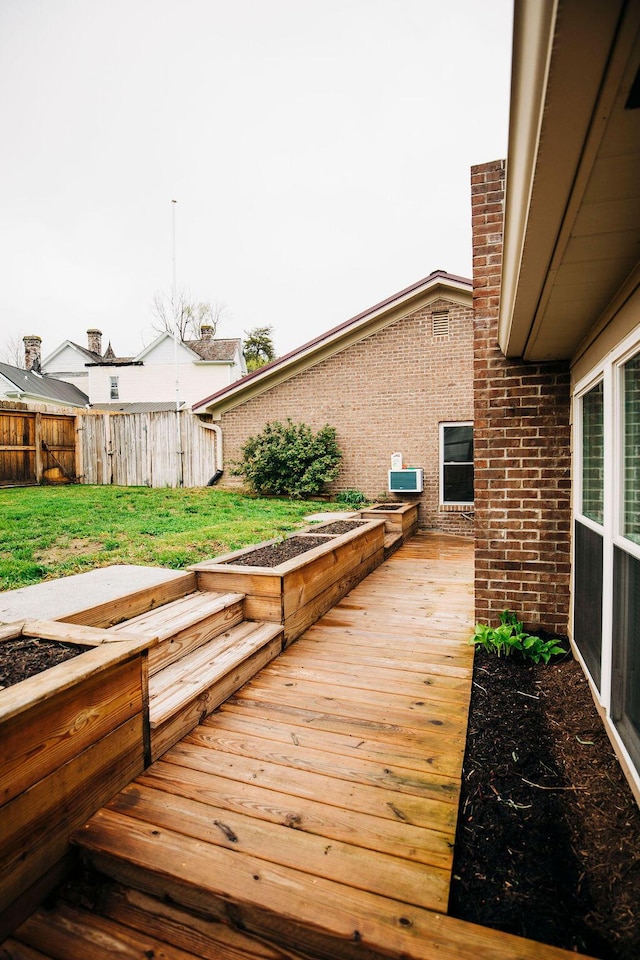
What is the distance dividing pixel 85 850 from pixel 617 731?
2.23 metres

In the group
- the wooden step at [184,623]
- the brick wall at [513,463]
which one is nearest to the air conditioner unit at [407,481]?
the brick wall at [513,463]

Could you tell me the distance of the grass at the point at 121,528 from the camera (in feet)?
14.1

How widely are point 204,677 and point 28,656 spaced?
3.22 feet

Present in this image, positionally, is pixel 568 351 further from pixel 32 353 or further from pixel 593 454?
pixel 32 353

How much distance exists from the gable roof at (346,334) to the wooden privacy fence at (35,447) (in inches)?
142

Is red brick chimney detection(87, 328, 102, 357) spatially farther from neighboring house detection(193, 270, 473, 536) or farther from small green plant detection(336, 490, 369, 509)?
small green plant detection(336, 490, 369, 509)

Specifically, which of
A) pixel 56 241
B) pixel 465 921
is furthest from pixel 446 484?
pixel 56 241

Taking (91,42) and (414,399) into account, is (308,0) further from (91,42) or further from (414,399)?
(414,399)

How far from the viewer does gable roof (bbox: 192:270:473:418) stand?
9.06 metres

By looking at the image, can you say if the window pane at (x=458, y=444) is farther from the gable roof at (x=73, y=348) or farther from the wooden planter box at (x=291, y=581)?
the gable roof at (x=73, y=348)

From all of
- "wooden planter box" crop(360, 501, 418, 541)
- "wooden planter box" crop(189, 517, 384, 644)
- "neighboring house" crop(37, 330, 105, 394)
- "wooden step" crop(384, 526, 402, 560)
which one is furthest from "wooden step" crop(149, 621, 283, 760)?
"neighboring house" crop(37, 330, 105, 394)

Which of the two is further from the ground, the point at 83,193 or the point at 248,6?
the point at 83,193

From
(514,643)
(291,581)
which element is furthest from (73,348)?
(514,643)

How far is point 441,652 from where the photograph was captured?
11.4ft
